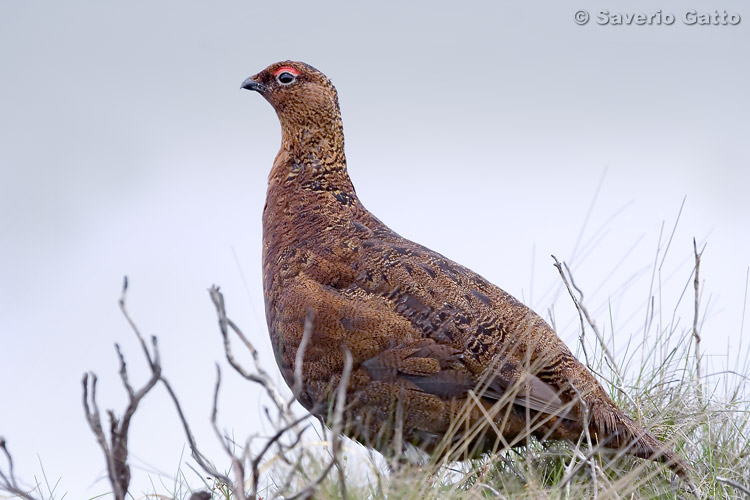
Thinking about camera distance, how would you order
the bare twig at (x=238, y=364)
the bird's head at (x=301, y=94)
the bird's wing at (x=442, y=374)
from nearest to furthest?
the bare twig at (x=238, y=364) → the bird's wing at (x=442, y=374) → the bird's head at (x=301, y=94)

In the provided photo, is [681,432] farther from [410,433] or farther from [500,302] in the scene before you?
[410,433]

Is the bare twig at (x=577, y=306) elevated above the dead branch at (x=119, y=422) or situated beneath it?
elevated above

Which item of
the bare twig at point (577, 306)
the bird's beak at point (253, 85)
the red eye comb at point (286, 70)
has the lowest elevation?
the bare twig at point (577, 306)

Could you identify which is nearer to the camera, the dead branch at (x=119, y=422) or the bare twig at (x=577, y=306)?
the dead branch at (x=119, y=422)

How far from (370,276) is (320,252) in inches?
11.4

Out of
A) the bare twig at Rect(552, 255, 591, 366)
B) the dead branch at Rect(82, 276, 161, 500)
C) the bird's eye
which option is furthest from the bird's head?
the dead branch at Rect(82, 276, 161, 500)

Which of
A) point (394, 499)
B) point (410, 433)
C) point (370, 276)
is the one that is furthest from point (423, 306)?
point (394, 499)

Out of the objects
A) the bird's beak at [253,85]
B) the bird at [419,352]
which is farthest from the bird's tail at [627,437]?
the bird's beak at [253,85]

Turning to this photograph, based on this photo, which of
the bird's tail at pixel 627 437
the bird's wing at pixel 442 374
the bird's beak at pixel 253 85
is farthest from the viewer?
the bird's beak at pixel 253 85

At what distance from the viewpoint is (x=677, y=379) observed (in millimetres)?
5137

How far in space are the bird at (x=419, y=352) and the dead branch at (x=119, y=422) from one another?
0.94 meters

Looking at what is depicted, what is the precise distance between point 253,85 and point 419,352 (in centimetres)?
200

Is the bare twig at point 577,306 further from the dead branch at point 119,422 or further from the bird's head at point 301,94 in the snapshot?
the dead branch at point 119,422

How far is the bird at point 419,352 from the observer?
402cm
